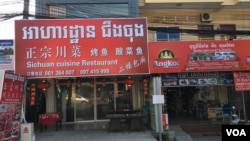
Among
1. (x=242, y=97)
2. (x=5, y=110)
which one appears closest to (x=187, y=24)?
(x=242, y=97)

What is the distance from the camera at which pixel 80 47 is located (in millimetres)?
12750

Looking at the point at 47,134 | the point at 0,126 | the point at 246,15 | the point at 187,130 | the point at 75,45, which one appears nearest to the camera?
the point at 0,126

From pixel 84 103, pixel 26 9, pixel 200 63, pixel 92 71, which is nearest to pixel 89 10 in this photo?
pixel 26 9

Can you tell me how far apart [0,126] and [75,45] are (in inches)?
172

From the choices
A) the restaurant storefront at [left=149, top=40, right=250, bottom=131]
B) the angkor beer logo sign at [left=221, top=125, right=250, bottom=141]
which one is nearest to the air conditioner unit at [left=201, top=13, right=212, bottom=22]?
the restaurant storefront at [left=149, top=40, right=250, bottom=131]

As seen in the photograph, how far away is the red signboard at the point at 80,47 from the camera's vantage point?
12.5 metres

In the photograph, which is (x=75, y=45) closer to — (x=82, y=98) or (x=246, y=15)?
(x=82, y=98)

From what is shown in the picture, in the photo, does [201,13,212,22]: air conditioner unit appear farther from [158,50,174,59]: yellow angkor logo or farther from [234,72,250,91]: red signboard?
[158,50,174,59]: yellow angkor logo

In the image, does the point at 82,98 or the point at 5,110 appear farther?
the point at 82,98

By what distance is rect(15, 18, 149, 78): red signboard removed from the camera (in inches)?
490

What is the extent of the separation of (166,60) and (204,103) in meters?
4.47

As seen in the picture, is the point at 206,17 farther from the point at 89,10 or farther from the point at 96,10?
the point at 89,10

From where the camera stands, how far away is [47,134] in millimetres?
13602

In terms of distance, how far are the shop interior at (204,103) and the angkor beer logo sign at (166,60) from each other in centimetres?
362
